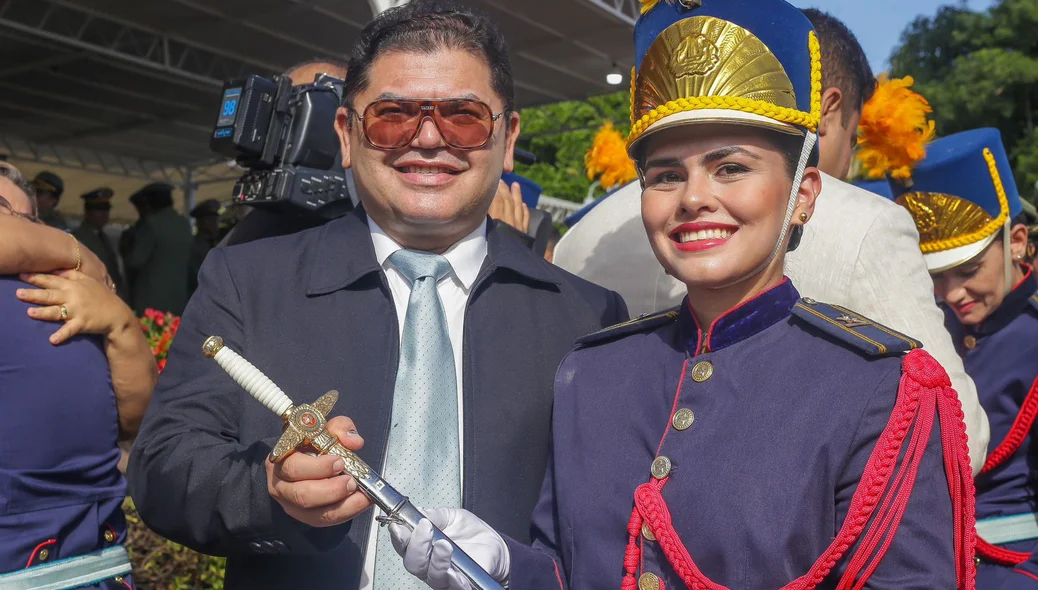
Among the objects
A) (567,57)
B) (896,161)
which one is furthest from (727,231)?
(567,57)

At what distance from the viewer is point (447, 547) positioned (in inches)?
64.7

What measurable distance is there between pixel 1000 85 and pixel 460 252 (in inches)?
684

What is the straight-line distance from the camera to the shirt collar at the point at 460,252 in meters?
2.22

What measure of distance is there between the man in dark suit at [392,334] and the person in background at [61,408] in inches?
22.4

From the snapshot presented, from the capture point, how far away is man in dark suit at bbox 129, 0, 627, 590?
1.88m

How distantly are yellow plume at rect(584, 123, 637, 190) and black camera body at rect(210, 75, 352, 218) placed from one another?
0.94 metres

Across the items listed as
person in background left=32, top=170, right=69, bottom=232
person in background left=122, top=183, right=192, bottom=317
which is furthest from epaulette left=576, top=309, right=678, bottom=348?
person in background left=122, top=183, right=192, bottom=317

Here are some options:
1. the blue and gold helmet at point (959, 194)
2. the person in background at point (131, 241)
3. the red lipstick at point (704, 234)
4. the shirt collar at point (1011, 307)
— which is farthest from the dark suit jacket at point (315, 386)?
the person in background at point (131, 241)

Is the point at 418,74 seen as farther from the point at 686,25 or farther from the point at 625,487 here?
the point at 625,487

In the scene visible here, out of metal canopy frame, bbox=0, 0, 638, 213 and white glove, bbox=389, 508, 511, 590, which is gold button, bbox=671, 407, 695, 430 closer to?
white glove, bbox=389, 508, 511, 590

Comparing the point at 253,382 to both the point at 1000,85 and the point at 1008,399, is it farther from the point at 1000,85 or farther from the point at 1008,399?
the point at 1000,85

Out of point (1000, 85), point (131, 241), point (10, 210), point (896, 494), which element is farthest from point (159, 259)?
point (1000, 85)

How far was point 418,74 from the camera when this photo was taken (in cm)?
216

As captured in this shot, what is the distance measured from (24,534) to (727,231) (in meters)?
1.74
